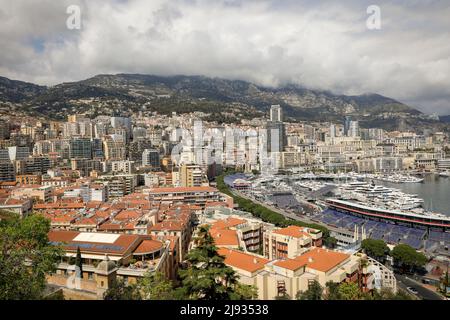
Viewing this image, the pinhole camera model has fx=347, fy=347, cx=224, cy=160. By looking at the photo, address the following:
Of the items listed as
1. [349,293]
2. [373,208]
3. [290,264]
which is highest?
[349,293]

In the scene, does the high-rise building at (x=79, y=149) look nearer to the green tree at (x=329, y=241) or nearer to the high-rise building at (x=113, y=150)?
the high-rise building at (x=113, y=150)

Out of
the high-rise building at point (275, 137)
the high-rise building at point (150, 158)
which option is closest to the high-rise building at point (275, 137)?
the high-rise building at point (275, 137)

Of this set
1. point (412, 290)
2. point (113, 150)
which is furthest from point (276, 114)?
point (412, 290)

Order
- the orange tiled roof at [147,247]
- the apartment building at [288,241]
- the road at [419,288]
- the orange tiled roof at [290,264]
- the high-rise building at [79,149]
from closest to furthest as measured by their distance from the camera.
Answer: the orange tiled roof at [290,264], the orange tiled roof at [147,247], the road at [419,288], the apartment building at [288,241], the high-rise building at [79,149]

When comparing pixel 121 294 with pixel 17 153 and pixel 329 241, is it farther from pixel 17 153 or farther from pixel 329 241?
pixel 17 153

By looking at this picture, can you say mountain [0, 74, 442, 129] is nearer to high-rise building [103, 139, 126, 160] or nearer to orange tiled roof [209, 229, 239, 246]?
high-rise building [103, 139, 126, 160]

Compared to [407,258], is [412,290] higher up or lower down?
lower down

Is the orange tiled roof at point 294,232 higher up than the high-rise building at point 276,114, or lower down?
lower down
